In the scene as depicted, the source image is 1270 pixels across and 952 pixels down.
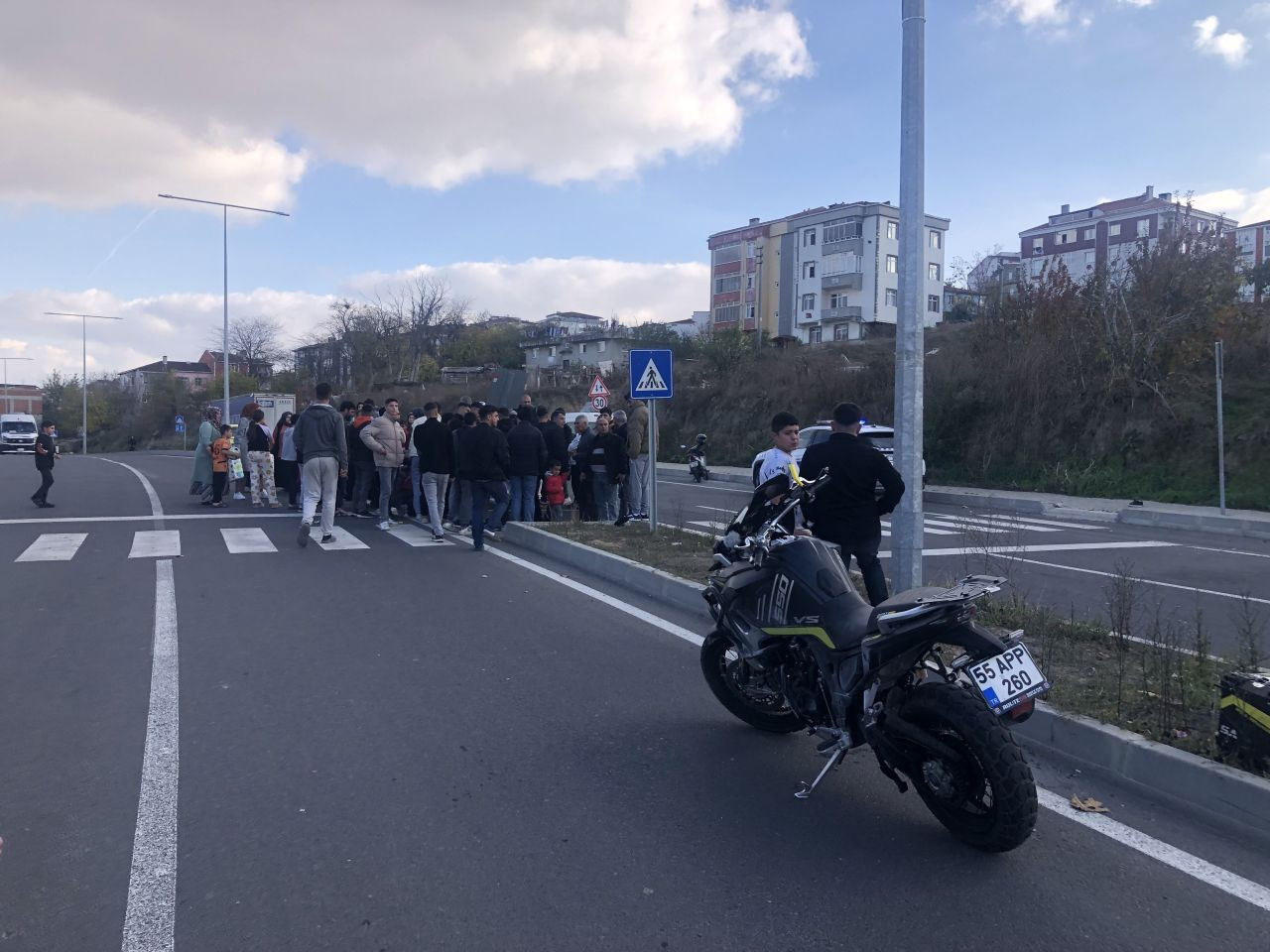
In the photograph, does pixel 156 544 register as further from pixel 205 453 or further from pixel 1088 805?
pixel 1088 805

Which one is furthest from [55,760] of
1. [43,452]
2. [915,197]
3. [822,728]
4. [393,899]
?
[43,452]

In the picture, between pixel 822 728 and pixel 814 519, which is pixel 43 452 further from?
pixel 822 728

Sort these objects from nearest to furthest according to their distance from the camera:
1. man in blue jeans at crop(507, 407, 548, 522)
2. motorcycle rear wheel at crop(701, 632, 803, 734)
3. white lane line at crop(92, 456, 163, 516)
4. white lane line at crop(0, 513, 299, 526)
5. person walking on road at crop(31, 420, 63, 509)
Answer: motorcycle rear wheel at crop(701, 632, 803, 734), man in blue jeans at crop(507, 407, 548, 522), white lane line at crop(0, 513, 299, 526), white lane line at crop(92, 456, 163, 516), person walking on road at crop(31, 420, 63, 509)

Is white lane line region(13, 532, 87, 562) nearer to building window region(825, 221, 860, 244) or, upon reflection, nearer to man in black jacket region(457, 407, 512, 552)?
man in black jacket region(457, 407, 512, 552)

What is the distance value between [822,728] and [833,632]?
1.63 ft

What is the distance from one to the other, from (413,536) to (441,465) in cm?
128

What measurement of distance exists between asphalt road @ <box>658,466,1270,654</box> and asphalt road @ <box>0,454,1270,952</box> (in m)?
3.27

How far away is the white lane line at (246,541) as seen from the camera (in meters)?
12.2

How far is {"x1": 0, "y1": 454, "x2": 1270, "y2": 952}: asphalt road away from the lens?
3.44 m

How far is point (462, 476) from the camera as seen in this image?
1234 centimetres

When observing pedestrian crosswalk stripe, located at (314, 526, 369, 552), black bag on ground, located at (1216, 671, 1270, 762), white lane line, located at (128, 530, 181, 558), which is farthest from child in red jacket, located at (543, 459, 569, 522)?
black bag on ground, located at (1216, 671, 1270, 762)

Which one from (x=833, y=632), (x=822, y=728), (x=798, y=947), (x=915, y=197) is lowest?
(x=798, y=947)

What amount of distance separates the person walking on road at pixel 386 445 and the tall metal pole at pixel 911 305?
8.56 metres

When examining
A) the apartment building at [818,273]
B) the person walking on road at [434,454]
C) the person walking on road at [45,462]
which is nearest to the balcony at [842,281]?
the apartment building at [818,273]
